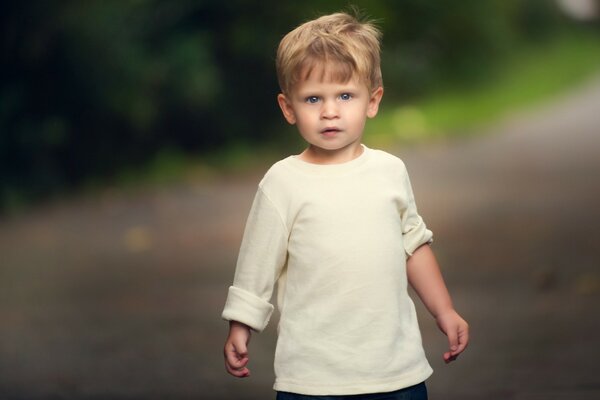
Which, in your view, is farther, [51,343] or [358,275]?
[51,343]

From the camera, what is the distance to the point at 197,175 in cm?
1127

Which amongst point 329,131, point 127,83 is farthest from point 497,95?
point 329,131

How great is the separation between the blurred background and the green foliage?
0.05 feet

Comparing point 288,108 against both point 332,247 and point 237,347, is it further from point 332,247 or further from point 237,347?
point 237,347

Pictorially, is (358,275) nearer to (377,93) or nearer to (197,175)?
(377,93)

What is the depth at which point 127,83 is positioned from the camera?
34.9 feet

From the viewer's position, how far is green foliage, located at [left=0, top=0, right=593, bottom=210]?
33.2 ft

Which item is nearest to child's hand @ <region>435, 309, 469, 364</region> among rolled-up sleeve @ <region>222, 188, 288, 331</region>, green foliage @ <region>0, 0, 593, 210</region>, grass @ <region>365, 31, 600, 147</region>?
rolled-up sleeve @ <region>222, 188, 288, 331</region>

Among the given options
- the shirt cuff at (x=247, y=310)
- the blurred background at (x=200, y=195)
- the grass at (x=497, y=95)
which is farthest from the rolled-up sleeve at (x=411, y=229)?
the grass at (x=497, y=95)

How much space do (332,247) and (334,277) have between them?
67mm

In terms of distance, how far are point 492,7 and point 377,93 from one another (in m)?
15.3

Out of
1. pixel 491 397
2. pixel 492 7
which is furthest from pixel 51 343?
pixel 492 7

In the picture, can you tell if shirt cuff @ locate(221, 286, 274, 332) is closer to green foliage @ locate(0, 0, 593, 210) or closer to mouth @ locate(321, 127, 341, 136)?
mouth @ locate(321, 127, 341, 136)

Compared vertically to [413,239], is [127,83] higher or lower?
higher
